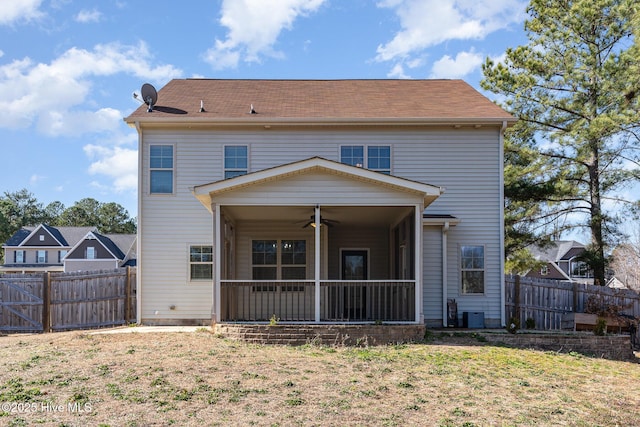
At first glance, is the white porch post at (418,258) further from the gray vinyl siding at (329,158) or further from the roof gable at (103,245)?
the roof gable at (103,245)

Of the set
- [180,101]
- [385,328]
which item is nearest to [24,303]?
[180,101]

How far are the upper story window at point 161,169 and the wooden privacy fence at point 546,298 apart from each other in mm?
9089

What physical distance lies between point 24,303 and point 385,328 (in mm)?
9346

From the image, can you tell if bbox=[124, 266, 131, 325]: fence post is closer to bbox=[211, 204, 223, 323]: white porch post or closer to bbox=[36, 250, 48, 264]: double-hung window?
bbox=[211, 204, 223, 323]: white porch post

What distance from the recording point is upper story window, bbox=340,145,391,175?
44.5 ft

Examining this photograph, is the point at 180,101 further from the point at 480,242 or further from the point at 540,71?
the point at 540,71

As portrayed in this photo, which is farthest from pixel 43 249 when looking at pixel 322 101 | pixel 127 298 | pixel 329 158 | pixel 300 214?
pixel 300 214

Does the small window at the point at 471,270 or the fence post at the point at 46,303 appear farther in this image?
the fence post at the point at 46,303

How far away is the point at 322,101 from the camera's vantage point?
49.5ft

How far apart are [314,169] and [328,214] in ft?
5.79

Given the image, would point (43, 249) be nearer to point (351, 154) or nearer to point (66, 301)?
point (66, 301)

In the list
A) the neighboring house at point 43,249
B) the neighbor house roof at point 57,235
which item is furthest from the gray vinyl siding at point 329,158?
the neighbor house roof at point 57,235

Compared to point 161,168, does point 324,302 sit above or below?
below

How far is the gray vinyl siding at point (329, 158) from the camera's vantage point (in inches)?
521
